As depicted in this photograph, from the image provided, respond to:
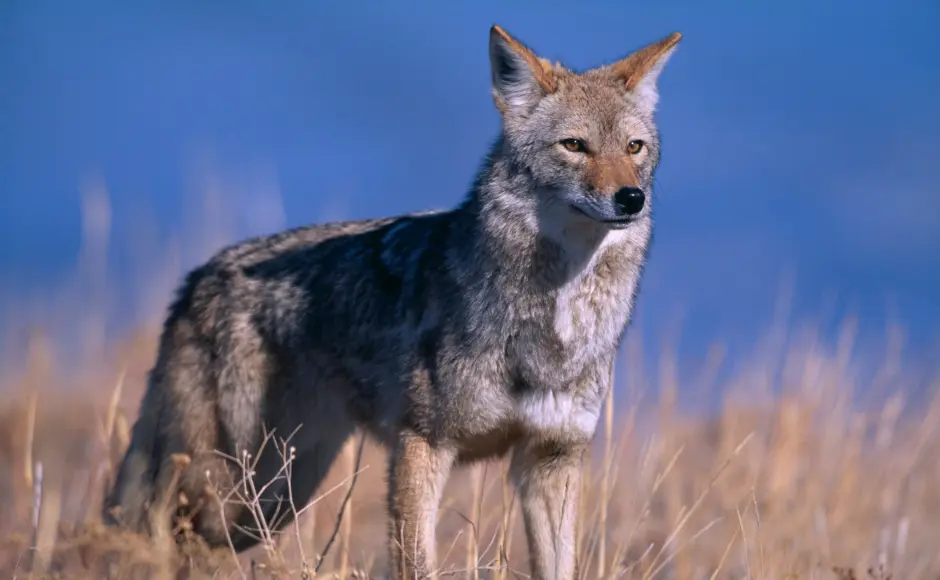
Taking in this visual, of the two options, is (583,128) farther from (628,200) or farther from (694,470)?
(694,470)

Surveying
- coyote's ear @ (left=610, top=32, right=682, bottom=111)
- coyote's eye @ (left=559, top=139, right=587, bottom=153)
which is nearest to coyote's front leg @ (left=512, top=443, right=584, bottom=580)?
coyote's eye @ (left=559, top=139, right=587, bottom=153)

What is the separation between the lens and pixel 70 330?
1016cm

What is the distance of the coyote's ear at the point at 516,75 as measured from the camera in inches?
219

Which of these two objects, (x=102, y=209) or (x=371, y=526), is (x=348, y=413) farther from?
(x=102, y=209)

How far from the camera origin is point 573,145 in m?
5.41

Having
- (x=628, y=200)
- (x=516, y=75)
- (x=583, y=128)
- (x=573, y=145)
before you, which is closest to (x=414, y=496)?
(x=628, y=200)

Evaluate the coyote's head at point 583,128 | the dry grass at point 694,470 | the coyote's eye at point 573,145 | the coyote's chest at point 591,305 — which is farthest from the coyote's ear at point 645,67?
the dry grass at point 694,470

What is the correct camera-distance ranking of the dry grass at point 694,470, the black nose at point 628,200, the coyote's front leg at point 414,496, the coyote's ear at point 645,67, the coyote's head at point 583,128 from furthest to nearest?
the dry grass at point 694,470
the coyote's ear at point 645,67
the coyote's front leg at point 414,496
the coyote's head at point 583,128
the black nose at point 628,200

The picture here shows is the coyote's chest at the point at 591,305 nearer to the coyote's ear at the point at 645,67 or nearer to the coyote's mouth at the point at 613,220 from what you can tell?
the coyote's mouth at the point at 613,220

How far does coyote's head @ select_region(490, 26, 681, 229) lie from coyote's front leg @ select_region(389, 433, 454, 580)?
1364 mm

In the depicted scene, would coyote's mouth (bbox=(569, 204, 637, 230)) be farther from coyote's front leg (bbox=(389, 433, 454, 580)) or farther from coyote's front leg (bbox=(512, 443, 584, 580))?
coyote's front leg (bbox=(389, 433, 454, 580))

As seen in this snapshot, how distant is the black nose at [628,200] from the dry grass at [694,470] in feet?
5.26

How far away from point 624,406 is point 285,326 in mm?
3490

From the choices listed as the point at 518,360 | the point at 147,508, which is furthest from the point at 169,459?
the point at 518,360
